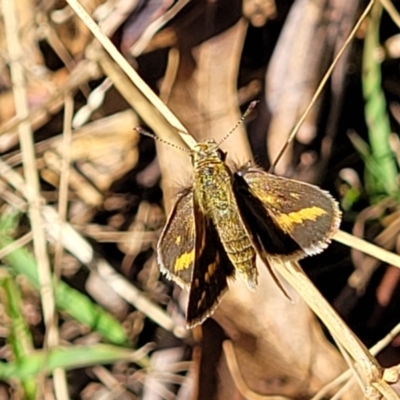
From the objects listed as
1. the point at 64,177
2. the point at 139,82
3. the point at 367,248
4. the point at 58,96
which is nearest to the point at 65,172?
the point at 64,177

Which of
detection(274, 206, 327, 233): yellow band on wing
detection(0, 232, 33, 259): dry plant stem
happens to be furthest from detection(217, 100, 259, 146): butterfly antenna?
detection(0, 232, 33, 259): dry plant stem

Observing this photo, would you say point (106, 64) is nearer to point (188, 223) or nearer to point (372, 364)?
point (188, 223)

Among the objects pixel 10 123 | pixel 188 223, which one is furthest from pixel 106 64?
pixel 188 223

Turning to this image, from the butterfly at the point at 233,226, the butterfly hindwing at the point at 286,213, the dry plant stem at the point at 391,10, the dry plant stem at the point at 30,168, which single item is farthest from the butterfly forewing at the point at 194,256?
the dry plant stem at the point at 391,10

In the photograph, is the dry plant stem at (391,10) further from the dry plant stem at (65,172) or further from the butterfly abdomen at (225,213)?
the dry plant stem at (65,172)

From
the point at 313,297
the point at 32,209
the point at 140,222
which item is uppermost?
the point at 32,209

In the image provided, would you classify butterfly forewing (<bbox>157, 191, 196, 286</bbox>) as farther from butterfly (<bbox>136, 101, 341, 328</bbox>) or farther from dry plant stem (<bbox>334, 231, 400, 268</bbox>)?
dry plant stem (<bbox>334, 231, 400, 268</bbox>)

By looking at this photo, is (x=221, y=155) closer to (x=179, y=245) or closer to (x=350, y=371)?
(x=179, y=245)
